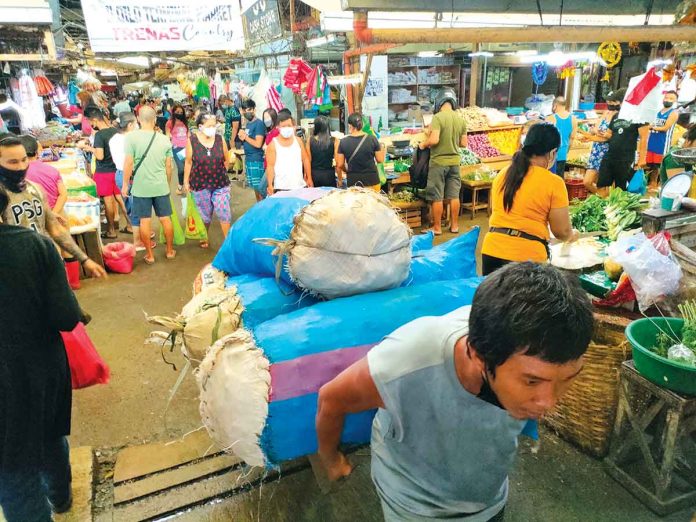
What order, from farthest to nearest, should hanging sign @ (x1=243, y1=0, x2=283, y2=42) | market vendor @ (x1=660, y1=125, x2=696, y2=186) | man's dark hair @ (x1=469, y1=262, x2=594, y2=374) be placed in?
hanging sign @ (x1=243, y1=0, x2=283, y2=42), market vendor @ (x1=660, y1=125, x2=696, y2=186), man's dark hair @ (x1=469, y1=262, x2=594, y2=374)

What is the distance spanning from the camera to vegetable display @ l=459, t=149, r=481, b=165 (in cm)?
805

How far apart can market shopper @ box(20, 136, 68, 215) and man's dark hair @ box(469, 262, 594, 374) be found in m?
5.03

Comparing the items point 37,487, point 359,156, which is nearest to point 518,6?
point 359,156

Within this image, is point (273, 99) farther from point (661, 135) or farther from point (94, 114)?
point (661, 135)

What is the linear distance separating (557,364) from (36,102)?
11718 millimetres

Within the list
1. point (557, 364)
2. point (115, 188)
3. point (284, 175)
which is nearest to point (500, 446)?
point (557, 364)

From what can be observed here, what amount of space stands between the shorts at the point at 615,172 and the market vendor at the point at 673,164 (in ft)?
5.49

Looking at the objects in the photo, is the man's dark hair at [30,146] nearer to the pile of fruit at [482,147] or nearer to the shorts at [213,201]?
the shorts at [213,201]

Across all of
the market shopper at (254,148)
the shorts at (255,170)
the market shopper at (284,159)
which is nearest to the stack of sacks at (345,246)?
the market shopper at (284,159)

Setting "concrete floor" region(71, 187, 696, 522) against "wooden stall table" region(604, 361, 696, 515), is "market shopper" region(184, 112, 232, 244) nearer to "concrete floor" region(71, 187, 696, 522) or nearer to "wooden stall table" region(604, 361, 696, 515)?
"concrete floor" region(71, 187, 696, 522)

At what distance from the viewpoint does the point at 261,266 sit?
2.47m

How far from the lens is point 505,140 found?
31.0 feet

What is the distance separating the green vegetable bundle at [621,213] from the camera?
385 centimetres

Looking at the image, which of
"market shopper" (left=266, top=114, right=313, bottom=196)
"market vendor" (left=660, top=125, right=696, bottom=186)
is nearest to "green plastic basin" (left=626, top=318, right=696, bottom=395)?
"market vendor" (left=660, top=125, right=696, bottom=186)
